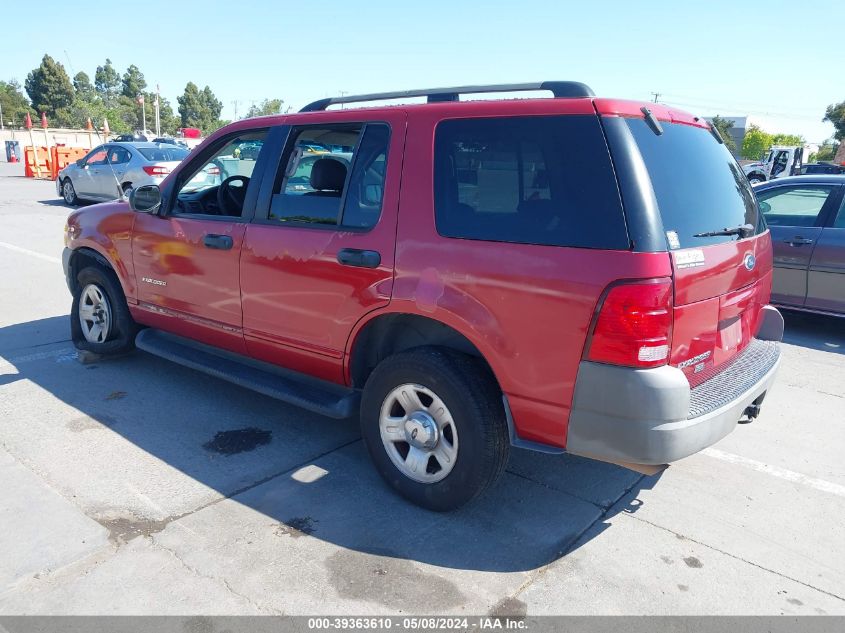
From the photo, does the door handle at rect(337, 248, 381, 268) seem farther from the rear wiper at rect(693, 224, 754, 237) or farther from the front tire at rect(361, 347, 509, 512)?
the rear wiper at rect(693, 224, 754, 237)

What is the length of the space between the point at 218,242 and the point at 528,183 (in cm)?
214

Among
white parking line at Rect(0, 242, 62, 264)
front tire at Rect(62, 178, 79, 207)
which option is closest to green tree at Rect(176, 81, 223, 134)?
front tire at Rect(62, 178, 79, 207)

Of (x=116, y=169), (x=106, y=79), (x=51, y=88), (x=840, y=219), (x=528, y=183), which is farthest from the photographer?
(x=106, y=79)

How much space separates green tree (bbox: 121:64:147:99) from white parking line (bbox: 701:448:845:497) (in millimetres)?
139794

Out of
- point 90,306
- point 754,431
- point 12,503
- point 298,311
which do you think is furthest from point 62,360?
point 754,431

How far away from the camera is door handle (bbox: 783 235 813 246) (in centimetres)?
675

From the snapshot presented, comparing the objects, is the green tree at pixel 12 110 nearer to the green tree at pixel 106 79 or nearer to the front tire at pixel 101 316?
the green tree at pixel 106 79

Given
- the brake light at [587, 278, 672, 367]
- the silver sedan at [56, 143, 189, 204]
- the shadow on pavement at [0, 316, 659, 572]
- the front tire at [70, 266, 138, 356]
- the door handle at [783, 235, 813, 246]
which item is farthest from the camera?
the silver sedan at [56, 143, 189, 204]

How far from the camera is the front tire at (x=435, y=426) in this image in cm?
306

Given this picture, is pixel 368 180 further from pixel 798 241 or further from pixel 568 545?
pixel 798 241

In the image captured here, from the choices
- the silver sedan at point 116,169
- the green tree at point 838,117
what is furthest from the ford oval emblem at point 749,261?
the green tree at point 838,117

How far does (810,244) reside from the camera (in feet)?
22.0

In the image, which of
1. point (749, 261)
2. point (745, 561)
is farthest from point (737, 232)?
point (745, 561)

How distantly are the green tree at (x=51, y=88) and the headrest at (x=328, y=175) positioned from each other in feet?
307
